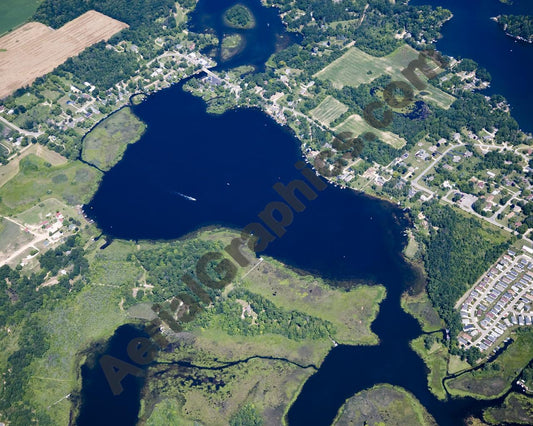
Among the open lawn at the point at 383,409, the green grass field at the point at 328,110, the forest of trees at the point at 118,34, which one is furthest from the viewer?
the forest of trees at the point at 118,34

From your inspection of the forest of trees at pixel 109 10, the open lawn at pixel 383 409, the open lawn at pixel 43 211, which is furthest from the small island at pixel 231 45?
the open lawn at pixel 383 409

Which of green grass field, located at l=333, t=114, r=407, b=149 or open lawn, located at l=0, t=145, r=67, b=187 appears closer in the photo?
open lawn, located at l=0, t=145, r=67, b=187

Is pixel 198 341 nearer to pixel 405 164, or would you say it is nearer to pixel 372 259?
pixel 372 259

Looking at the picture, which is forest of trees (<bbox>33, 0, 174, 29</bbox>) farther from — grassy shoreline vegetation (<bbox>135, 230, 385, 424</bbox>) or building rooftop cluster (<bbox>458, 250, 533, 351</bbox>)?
building rooftop cluster (<bbox>458, 250, 533, 351</bbox>)

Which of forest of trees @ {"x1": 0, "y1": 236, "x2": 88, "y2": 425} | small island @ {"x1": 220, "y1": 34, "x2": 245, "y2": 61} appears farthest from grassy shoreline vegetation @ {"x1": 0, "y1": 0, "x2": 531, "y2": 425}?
small island @ {"x1": 220, "y1": 34, "x2": 245, "y2": 61}

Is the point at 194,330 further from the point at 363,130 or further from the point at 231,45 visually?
the point at 231,45

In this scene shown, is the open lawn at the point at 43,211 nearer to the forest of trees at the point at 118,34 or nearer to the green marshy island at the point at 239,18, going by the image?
the forest of trees at the point at 118,34
